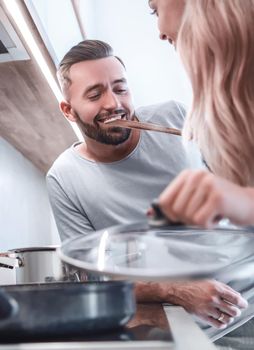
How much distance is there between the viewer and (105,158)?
1173mm

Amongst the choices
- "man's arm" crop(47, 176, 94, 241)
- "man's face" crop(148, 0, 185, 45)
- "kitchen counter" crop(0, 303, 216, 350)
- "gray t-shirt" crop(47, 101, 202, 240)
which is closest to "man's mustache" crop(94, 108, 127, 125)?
"gray t-shirt" crop(47, 101, 202, 240)

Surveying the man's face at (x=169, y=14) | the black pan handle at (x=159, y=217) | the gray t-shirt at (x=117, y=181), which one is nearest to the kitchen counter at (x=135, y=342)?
the black pan handle at (x=159, y=217)

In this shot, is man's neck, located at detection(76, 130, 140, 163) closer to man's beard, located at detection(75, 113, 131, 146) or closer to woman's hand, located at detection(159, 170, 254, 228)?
man's beard, located at detection(75, 113, 131, 146)

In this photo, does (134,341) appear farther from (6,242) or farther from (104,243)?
(6,242)

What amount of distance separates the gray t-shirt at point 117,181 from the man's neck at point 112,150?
0.02 metres

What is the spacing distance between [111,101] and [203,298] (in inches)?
23.1

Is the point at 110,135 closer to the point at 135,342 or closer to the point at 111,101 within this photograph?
the point at 111,101

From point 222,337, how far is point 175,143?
54 centimetres

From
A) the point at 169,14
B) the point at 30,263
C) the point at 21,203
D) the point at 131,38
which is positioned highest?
the point at 131,38

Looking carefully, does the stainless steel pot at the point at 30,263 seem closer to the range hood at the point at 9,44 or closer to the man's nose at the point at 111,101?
the man's nose at the point at 111,101

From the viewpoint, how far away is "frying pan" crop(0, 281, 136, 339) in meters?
0.39

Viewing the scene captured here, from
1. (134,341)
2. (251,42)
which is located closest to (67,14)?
(251,42)

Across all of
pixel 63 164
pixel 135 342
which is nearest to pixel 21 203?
pixel 63 164

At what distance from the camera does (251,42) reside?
53cm
